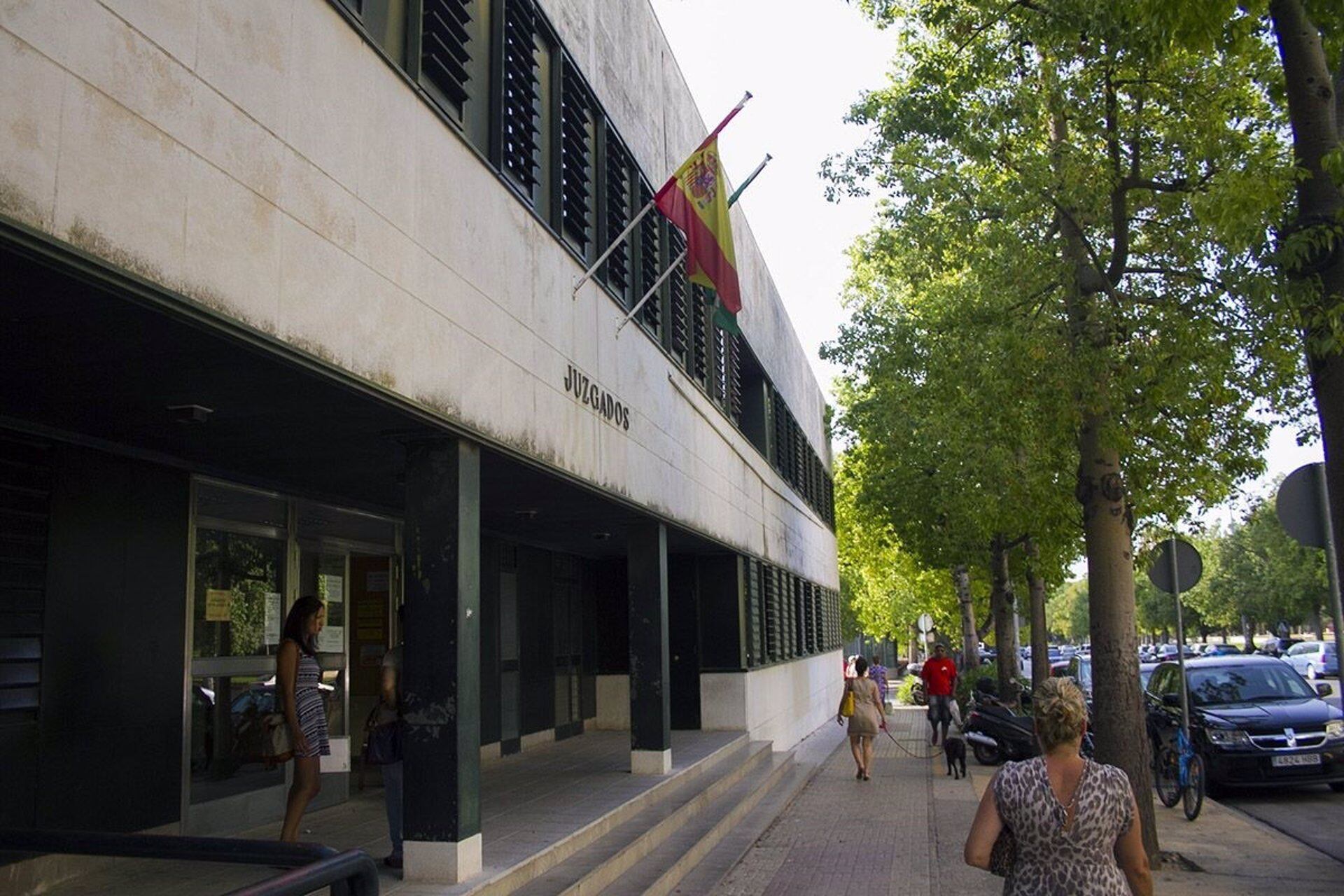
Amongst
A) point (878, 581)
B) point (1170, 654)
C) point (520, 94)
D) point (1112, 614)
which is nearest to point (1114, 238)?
point (1112, 614)

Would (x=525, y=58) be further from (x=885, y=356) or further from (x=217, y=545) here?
(x=885, y=356)

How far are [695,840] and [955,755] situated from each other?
23.9 feet

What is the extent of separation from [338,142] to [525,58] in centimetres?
387

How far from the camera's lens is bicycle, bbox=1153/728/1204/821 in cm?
1248

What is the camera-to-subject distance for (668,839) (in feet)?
33.9

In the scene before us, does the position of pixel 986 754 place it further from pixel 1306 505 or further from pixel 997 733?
pixel 1306 505

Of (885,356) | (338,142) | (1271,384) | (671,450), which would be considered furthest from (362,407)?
(885,356)

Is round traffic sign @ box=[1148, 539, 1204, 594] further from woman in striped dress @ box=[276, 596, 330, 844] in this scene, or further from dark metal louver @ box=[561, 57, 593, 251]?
woman in striped dress @ box=[276, 596, 330, 844]

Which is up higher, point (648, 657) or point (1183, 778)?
point (648, 657)

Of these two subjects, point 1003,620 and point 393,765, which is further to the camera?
point 1003,620

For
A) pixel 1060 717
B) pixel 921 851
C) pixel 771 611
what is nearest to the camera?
pixel 1060 717

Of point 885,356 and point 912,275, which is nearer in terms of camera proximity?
point 912,275

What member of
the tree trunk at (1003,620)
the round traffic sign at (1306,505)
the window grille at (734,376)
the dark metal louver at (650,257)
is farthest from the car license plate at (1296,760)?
the tree trunk at (1003,620)

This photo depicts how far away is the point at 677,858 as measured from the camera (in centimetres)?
959
